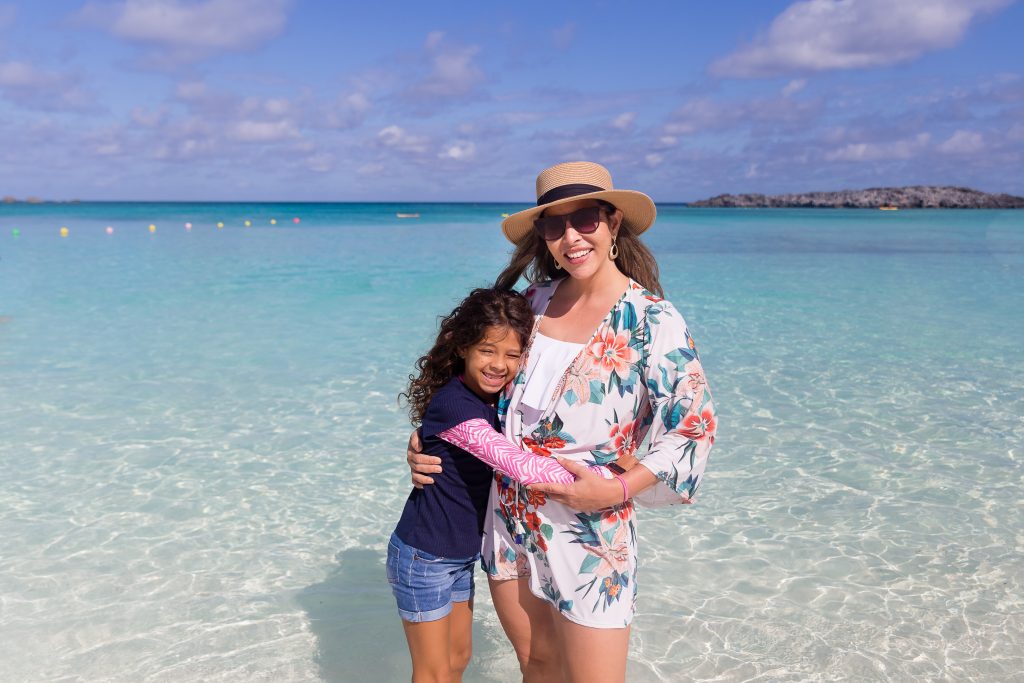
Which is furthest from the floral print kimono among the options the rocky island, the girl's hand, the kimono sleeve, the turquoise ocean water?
the rocky island

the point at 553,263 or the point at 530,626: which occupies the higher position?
the point at 553,263

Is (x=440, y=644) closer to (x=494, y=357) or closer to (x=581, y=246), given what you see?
(x=494, y=357)

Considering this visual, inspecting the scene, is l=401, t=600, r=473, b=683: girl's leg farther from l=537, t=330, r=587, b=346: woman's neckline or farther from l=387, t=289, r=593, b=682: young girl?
l=537, t=330, r=587, b=346: woman's neckline

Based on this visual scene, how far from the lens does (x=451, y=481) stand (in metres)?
2.59

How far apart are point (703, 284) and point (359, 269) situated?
372 inches

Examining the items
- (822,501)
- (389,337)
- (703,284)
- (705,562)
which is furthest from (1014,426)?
(703,284)

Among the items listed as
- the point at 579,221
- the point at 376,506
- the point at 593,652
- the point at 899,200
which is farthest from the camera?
the point at 899,200

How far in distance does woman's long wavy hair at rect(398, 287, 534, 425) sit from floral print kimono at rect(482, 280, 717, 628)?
0.88 feet

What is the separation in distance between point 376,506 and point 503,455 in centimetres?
364

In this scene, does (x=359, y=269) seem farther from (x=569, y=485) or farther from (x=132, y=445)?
(x=569, y=485)

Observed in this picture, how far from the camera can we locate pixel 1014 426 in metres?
7.23

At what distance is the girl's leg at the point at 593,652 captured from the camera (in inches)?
94.0

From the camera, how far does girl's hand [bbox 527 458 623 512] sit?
2.23 metres

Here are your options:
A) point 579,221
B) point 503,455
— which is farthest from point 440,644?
point 579,221
